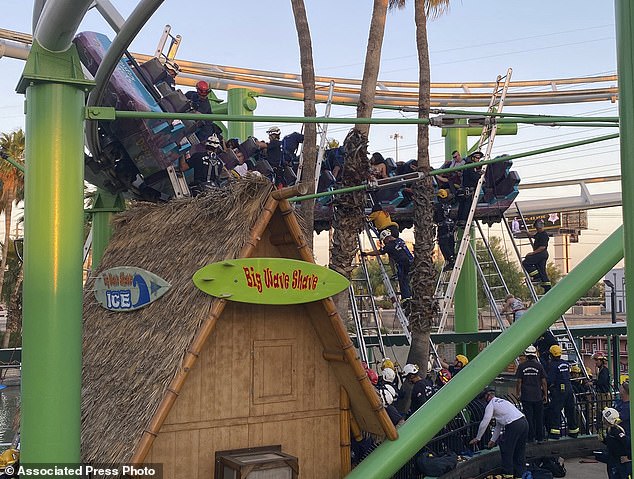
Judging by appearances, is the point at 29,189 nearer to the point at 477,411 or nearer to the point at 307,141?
the point at 307,141

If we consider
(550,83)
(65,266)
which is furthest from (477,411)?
(550,83)

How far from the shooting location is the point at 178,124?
35.9 feet

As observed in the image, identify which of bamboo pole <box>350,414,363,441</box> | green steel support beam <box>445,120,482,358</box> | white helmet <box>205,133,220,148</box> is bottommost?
bamboo pole <box>350,414,363,441</box>

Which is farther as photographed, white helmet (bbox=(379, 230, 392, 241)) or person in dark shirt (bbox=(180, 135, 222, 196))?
white helmet (bbox=(379, 230, 392, 241))

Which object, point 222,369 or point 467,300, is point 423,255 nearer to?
point 467,300

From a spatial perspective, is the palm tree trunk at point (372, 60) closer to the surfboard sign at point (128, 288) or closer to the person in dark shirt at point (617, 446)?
the person in dark shirt at point (617, 446)

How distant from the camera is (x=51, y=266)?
5.49 m

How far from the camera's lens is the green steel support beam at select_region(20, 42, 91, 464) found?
5.44m

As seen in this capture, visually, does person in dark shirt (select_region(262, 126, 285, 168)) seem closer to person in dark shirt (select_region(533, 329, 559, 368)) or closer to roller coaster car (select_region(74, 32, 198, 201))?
roller coaster car (select_region(74, 32, 198, 201))

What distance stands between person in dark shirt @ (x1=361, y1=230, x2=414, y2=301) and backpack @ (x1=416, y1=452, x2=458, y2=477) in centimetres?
570

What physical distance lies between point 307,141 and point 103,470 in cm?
787

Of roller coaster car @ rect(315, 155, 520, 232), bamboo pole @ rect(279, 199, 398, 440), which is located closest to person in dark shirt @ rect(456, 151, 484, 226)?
roller coaster car @ rect(315, 155, 520, 232)

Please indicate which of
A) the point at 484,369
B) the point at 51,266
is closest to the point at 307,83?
the point at 484,369

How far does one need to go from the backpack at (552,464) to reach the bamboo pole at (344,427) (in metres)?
5.21
